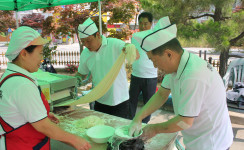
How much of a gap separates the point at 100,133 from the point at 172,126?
70 cm

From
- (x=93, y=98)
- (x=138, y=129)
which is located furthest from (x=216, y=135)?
(x=93, y=98)

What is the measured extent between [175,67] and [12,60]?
1.16m

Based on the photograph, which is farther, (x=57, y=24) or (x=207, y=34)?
(x=57, y=24)

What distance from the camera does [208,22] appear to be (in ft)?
16.1

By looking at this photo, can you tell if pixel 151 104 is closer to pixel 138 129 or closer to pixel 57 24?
pixel 138 129

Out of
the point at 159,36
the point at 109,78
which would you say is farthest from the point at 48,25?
the point at 159,36

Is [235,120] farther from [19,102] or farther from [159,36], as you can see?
[19,102]

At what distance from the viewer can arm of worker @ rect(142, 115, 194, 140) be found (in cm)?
137

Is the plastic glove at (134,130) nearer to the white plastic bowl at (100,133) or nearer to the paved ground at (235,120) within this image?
the white plastic bowl at (100,133)

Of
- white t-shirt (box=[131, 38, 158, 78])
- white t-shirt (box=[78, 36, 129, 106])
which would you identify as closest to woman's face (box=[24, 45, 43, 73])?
white t-shirt (box=[78, 36, 129, 106])

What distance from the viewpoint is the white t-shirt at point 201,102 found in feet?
4.34

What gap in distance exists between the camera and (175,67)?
144 centimetres

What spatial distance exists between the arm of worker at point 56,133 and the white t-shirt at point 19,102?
0.05 meters

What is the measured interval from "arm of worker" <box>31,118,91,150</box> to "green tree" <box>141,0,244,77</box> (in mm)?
3871
